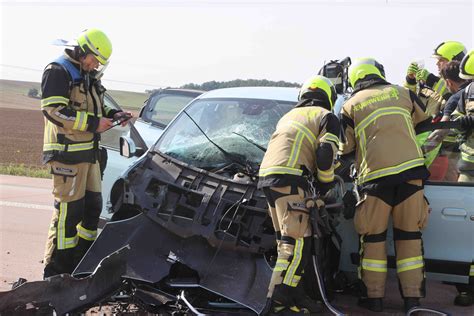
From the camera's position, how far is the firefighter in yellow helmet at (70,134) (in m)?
4.58

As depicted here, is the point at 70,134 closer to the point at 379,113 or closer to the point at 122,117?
the point at 122,117

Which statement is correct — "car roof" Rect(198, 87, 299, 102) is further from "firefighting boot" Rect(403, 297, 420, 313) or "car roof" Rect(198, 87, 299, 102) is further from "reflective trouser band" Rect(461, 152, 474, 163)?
"firefighting boot" Rect(403, 297, 420, 313)

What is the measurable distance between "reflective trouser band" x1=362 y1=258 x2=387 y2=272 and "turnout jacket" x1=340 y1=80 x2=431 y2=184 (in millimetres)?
587

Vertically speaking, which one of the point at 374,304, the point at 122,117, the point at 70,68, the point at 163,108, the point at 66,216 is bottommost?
the point at 374,304

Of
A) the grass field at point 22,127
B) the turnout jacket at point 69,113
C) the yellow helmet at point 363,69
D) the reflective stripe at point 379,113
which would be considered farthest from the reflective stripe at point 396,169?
the grass field at point 22,127

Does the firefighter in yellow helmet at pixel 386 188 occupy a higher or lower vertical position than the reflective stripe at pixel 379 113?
lower

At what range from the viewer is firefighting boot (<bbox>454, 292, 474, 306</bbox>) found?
4.64 meters

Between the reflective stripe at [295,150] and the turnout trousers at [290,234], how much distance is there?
0.16 meters

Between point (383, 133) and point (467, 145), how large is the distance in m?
0.79

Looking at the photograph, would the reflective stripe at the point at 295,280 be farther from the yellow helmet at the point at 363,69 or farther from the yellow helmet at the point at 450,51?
the yellow helmet at the point at 450,51

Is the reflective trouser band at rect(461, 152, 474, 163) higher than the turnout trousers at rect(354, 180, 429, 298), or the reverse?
the reflective trouser band at rect(461, 152, 474, 163)

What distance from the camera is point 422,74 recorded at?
6855 millimetres

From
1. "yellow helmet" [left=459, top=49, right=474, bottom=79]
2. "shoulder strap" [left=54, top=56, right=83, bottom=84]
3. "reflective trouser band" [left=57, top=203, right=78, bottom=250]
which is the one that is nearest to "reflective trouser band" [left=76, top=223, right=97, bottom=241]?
"reflective trouser band" [left=57, top=203, right=78, bottom=250]

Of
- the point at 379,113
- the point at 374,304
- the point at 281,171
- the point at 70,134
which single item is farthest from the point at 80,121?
the point at 374,304
